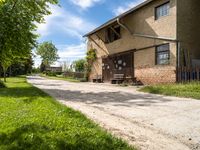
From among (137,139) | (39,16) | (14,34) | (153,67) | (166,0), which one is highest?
(166,0)

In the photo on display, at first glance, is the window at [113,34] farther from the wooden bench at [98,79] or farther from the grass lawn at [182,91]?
the grass lawn at [182,91]

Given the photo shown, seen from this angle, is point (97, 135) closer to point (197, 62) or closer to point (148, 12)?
point (197, 62)

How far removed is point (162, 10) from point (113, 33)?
859cm

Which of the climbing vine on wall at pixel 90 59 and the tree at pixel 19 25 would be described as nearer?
the tree at pixel 19 25

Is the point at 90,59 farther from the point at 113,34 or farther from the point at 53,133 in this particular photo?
the point at 53,133

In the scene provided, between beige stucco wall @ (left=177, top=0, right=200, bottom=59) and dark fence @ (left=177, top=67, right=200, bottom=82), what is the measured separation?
204cm

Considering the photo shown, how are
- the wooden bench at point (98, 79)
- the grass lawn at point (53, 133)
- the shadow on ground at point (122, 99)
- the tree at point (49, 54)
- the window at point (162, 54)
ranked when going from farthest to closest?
1. the tree at point (49, 54)
2. the wooden bench at point (98, 79)
3. the window at point (162, 54)
4. the shadow on ground at point (122, 99)
5. the grass lawn at point (53, 133)

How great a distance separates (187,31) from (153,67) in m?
3.47

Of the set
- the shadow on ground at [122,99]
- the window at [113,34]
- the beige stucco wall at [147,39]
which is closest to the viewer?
the shadow on ground at [122,99]

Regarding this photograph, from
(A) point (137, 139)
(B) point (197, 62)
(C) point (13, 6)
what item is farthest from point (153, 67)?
(A) point (137, 139)

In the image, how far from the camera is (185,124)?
7.05 meters

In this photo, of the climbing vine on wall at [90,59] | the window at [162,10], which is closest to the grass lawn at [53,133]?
the window at [162,10]

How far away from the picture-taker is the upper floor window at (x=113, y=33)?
1046 inches

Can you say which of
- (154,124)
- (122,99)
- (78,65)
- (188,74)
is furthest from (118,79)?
(78,65)
